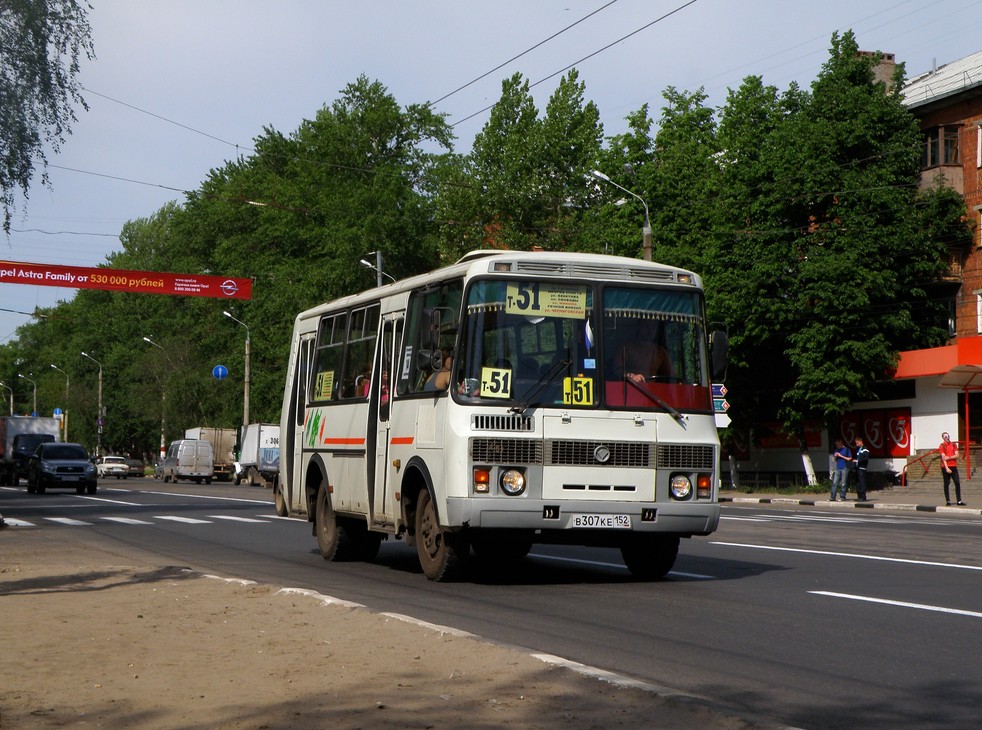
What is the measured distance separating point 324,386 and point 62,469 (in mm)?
34477

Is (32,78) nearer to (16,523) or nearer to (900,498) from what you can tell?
(16,523)

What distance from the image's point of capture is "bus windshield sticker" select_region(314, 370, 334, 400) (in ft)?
57.0

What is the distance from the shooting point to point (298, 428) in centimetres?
1858

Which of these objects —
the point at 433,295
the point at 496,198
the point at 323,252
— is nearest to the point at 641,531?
the point at 433,295

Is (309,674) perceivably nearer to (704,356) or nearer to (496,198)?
(704,356)

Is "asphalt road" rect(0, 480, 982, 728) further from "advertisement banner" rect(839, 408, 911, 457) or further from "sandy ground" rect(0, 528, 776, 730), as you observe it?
"advertisement banner" rect(839, 408, 911, 457)

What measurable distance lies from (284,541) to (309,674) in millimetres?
13978

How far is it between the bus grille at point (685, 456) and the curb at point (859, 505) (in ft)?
70.7

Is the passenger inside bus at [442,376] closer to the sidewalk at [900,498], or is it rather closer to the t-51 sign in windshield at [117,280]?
the sidewalk at [900,498]

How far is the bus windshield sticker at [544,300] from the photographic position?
13406 millimetres

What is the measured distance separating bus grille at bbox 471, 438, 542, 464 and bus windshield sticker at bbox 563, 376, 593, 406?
1.62 feet

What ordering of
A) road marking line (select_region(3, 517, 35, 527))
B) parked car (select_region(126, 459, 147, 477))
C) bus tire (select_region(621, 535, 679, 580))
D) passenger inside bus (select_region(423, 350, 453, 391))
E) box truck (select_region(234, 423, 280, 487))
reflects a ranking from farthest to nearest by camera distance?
parked car (select_region(126, 459, 147, 477))
box truck (select_region(234, 423, 280, 487))
road marking line (select_region(3, 517, 35, 527))
bus tire (select_region(621, 535, 679, 580))
passenger inside bus (select_region(423, 350, 453, 391))

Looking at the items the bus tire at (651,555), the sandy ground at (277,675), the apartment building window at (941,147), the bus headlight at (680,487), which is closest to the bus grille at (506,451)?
the bus headlight at (680,487)

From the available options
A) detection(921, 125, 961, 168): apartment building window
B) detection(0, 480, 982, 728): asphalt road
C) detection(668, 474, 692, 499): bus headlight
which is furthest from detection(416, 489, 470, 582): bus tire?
detection(921, 125, 961, 168): apartment building window
